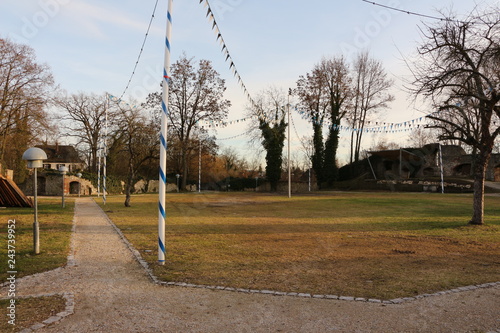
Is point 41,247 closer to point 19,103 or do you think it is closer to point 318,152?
point 19,103

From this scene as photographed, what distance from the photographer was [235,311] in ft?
14.8

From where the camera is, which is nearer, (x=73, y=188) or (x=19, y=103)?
(x=19, y=103)

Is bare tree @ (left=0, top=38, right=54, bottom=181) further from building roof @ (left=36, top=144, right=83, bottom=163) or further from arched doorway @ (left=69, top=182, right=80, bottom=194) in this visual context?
building roof @ (left=36, top=144, right=83, bottom=163)

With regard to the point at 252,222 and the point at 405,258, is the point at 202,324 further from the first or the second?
the point at 252,222

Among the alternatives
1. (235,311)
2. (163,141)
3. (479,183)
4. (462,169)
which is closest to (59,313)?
(235,311)

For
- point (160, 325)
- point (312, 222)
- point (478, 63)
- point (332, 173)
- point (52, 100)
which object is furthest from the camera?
point (332, 173)

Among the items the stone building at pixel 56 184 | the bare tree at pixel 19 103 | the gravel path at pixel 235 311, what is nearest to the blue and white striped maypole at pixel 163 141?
the gravel path at pixel 235 311

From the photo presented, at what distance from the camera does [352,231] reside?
1172cm

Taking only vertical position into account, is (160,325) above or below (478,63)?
below

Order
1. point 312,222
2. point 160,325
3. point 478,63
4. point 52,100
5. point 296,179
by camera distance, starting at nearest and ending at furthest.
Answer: point 160,325
point 478,63
point 312,222
point 52,100
point 296,179

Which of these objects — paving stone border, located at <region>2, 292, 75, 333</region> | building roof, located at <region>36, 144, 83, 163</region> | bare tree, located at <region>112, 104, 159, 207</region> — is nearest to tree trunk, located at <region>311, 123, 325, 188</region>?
bare tree, located at <region>112, 104, 159, 207</region>

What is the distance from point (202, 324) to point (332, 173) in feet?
143

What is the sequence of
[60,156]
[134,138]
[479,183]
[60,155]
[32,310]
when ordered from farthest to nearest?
[60,155]
[60,156]
[134,138]
[479,183]
[32,310]

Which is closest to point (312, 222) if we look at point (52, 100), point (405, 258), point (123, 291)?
point (405, 258)
